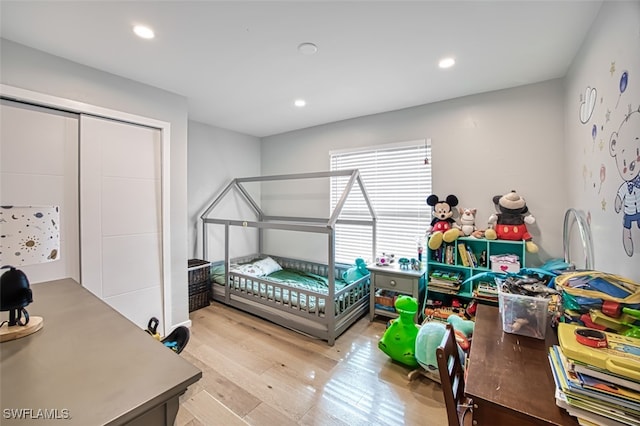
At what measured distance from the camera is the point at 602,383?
2.38 ft

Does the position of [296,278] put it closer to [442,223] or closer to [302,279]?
[302,279]

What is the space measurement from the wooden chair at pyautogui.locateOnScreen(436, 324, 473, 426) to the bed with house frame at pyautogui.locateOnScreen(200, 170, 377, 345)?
A: 4.35 ft

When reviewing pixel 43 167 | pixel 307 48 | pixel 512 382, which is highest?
pixel 307 48

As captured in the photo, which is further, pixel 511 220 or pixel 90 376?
pixel 511 220

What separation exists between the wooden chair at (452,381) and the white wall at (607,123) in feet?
3.01

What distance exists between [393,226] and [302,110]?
1902 mm

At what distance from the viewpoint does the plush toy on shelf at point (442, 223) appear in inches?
104

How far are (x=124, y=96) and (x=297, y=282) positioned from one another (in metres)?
2.74

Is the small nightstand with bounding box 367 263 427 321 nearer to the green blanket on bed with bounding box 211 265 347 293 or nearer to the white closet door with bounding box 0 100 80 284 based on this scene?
the green blanket on bed with bounding box 211 265 347 293

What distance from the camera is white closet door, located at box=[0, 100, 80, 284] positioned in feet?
6.00

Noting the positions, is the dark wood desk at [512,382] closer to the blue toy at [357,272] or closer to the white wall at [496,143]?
the white wall at [496,143]

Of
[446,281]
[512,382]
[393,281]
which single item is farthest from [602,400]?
[393,281]

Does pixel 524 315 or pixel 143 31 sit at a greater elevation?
pixel 143 31

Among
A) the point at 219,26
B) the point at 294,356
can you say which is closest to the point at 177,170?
the point at 219,26
